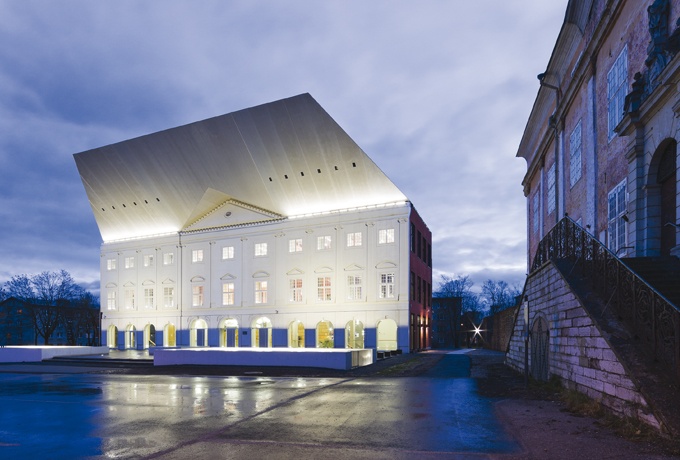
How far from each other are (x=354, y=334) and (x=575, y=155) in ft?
79.7

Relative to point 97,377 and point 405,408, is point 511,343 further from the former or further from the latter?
point 97,377

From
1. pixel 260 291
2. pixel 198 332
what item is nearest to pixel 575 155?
pixel 260 291

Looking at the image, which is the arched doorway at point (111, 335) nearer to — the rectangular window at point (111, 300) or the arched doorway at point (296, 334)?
the rectangular window at point (111, 300)

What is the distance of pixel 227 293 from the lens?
49188mm

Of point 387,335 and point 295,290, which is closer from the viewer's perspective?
point 295,290

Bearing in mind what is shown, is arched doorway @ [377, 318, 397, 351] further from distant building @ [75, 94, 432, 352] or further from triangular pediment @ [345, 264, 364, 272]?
triangular pediment @ [345, 264, 364, 272]

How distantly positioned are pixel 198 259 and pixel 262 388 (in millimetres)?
35587

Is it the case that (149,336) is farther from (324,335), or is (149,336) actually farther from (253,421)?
(253,421)

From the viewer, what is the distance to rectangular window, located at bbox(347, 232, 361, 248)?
141 ft

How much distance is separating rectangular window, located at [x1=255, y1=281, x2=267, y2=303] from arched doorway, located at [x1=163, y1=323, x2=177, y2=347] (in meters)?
11.5

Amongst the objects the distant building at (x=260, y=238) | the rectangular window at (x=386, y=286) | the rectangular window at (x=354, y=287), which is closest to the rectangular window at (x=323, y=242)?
the distant building at (x=260, y=238)

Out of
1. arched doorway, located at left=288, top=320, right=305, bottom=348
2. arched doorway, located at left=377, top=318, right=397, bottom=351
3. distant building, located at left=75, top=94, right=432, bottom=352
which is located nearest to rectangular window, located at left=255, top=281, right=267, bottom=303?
distant building, located at left=75, top=94, right=432, bottom=352

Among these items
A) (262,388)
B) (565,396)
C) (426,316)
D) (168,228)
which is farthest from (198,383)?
(168,228)

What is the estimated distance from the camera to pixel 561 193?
2650 cm
